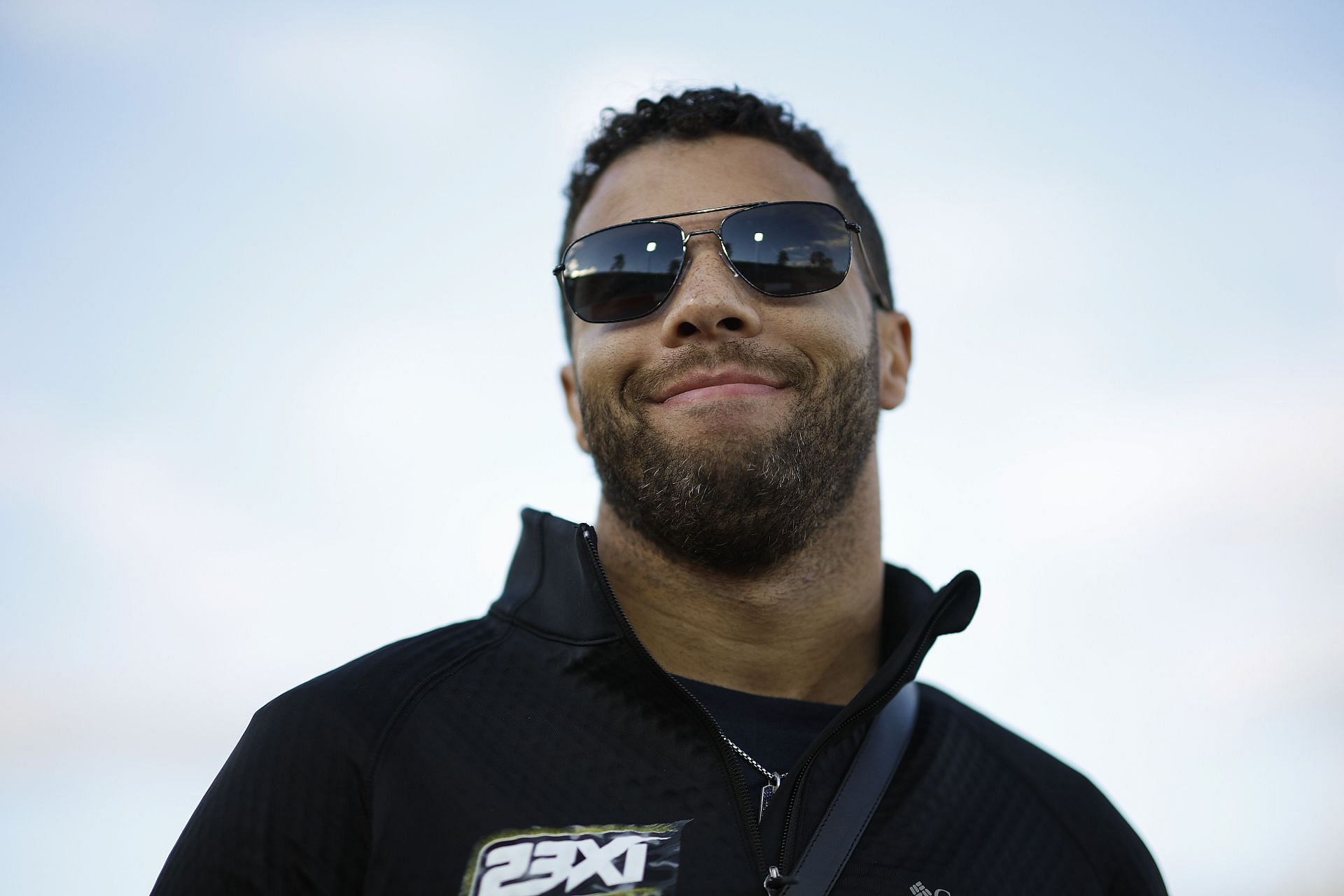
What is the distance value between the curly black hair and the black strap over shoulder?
1.85 meters

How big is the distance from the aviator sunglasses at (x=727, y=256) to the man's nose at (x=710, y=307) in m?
0.03

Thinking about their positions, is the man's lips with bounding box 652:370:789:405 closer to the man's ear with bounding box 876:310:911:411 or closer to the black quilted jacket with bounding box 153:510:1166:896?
the black quilted jacket with bounding box 153:510:1166:896

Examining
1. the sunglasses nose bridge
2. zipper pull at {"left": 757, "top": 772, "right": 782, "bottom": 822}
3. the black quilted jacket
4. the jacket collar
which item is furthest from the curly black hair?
zipper pull at {"left": 757, "top": 772, "right": 782, "bottom": 822}

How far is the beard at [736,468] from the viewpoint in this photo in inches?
122

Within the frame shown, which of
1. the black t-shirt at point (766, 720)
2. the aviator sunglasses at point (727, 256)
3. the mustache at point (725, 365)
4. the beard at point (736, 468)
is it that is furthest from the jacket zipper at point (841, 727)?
the aviator sunglasses at point (727, 256)

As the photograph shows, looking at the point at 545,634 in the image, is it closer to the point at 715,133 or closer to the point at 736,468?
the point at 736,468

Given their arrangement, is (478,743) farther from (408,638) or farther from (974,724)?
(974,724)

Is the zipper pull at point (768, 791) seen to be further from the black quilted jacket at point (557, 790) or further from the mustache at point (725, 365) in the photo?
the mustache at point (725, 365)

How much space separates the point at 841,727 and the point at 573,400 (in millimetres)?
1931

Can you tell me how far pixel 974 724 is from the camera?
358 cm

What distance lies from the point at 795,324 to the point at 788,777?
145 centimetres

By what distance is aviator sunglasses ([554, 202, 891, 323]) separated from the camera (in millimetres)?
3369

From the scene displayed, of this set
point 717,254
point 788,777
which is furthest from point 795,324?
point 788,777

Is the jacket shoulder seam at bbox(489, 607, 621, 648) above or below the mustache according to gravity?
below
